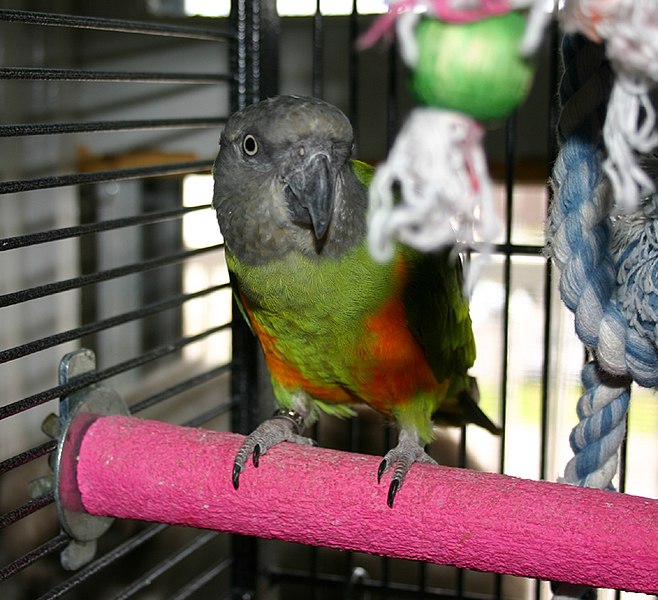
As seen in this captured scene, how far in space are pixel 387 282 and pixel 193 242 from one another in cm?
139

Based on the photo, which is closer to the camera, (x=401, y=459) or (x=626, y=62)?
(x=626, y=62)

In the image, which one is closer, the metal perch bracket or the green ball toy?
the green ball toy

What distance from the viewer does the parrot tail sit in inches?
50.4

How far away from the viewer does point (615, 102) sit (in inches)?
17.1

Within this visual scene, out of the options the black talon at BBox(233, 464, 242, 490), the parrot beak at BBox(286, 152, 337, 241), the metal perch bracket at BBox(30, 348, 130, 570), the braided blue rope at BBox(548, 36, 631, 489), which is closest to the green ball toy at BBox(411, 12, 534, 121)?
the braided blue rope at BBox(548, 36, 631, 489)

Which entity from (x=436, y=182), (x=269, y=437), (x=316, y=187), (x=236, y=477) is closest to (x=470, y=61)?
(x=436, y=182)

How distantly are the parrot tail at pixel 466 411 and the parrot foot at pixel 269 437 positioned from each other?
0.25m

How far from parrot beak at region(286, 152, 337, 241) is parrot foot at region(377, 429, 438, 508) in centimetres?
28

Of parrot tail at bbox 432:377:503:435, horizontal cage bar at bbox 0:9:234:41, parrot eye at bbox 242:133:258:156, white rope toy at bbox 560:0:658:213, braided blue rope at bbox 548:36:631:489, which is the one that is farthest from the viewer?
parrot tail at bbox 432:377:503:435

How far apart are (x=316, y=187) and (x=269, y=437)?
1.13ft

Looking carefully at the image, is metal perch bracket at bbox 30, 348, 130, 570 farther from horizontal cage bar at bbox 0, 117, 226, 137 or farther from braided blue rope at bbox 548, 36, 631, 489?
braided blue rope at bbox 548, 36, 631, 489

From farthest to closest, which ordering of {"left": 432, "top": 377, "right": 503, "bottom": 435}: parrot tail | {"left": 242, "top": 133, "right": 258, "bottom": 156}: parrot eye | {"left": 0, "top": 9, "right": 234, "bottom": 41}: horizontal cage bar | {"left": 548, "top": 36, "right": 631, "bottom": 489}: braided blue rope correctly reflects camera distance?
{"left": 432, "top": 377, "right": 503, "bottom": 435}: parrot tail
{"left": 242, "top": 133, "right": 258, "bottom": 156}: parrot eye
{"left": 0, "top": 9, "right": 234, "bottom": 41}: horizontal cage bar
{"left": 548, "top": 36, "right": 631, "bottom": 489}: braided blue rope

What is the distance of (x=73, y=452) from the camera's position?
3.22ft

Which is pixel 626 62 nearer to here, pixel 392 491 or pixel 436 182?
pixel 436 182
